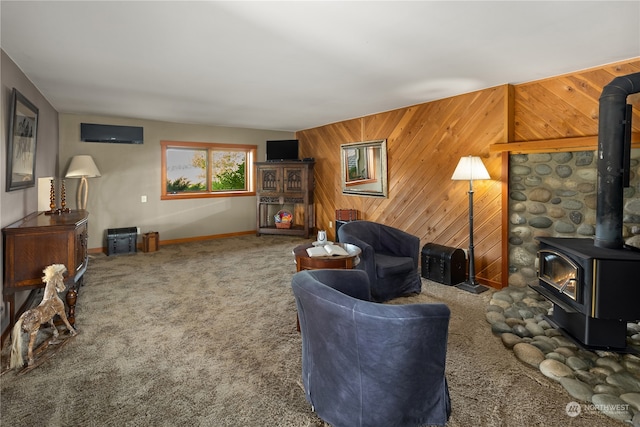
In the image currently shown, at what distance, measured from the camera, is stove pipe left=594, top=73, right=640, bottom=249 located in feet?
8.45

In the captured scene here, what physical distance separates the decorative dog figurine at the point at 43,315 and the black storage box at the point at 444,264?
3727 millimetres

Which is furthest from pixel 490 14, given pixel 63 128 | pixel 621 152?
pixel 63 128

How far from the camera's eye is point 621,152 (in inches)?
101

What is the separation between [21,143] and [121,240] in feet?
9.35

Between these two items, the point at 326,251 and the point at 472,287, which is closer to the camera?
the point at 326,251

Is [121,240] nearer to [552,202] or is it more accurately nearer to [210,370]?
[210,370]

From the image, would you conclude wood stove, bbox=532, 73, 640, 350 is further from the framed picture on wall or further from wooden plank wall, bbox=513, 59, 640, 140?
the framed picture on wall

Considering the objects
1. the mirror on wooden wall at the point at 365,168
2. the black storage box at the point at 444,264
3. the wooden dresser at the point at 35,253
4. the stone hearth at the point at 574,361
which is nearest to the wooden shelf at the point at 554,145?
the black storage box at the point at 444,264

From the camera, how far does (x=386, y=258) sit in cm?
377

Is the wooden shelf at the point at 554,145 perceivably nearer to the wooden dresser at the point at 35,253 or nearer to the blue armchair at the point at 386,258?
the blue armchair at the point at 386,258

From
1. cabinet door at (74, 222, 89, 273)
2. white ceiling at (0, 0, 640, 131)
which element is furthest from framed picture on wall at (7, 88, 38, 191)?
cabinet door at (74, 222, 89, 273)

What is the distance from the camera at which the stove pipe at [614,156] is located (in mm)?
2574

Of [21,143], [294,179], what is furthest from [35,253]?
[294,179]

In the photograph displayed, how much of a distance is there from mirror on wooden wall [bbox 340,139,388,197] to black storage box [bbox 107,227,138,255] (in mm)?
3810
